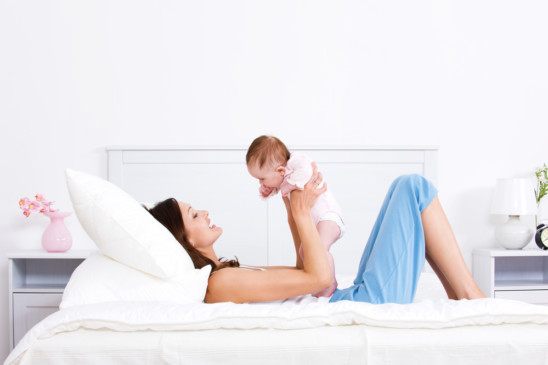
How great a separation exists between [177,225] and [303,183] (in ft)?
1.39

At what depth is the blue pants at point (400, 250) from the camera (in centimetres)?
156

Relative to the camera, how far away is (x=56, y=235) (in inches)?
116

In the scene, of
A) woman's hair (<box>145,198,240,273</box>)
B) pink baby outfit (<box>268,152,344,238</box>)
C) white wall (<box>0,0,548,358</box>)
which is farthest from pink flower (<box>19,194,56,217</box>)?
pink baby outfit (<box>268,152,344,238</box>)

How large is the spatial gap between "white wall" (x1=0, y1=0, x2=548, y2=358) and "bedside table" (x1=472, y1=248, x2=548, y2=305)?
0.52 feet

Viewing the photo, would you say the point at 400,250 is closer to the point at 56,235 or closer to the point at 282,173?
the point at 282,173

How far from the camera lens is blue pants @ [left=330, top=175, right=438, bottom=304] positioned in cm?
156

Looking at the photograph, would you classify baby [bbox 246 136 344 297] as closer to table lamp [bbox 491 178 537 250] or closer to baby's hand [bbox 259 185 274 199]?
baby's hand [bbox 259 185 274 199]

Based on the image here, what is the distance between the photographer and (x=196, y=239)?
1.78 meters

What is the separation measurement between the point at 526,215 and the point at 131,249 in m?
2.55

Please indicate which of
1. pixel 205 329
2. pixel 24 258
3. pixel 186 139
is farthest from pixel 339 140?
pixel 205 329

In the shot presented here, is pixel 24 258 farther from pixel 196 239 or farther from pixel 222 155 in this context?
pixel 196 239

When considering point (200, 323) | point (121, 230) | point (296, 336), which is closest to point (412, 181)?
point (296, 336)

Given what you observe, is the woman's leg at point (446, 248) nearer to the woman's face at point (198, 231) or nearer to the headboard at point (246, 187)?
the woman's face at point (198, 231)

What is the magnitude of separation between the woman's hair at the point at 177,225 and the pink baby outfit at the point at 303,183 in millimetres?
357
